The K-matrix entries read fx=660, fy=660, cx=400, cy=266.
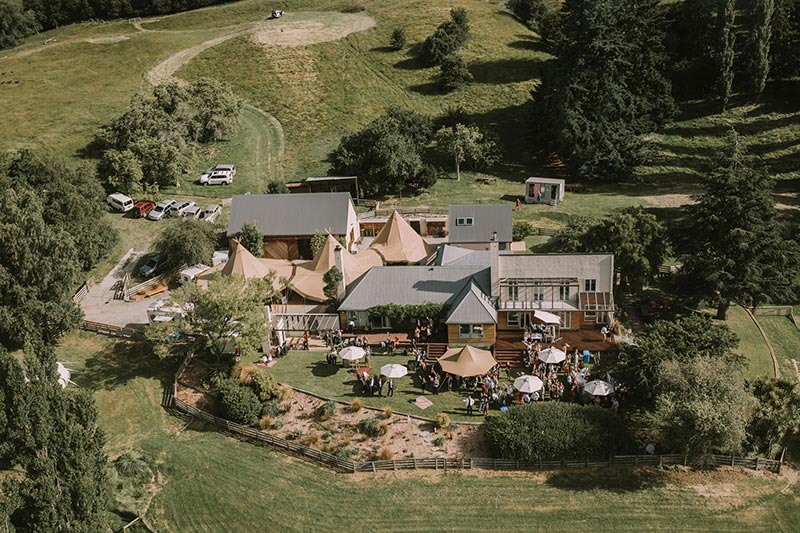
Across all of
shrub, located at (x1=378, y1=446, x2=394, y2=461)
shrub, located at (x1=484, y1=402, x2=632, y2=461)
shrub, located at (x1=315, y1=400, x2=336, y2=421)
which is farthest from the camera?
shrub, located at (x1=315, y1=400, x2=336, y2=421)

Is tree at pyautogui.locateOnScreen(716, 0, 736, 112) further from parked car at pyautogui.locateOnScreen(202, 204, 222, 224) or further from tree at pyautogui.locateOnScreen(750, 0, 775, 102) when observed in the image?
parked car at pyautogui.locateOnScreen(202, 204, 222, 224)

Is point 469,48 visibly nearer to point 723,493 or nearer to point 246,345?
point 246,345

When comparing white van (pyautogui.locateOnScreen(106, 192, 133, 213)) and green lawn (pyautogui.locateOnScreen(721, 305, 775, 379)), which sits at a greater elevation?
white van (pyautogui.locateOnScreen(106, 192, 133, 213))

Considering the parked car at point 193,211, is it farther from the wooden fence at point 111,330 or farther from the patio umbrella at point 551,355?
the patio umbrella at point 551,355

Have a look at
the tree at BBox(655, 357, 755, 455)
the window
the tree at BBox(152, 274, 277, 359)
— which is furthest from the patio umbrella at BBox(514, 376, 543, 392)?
the tree at BBox(152, 274, 277, 359)

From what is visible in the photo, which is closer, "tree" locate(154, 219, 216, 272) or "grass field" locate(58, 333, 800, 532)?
"grass field" locate(58, 333, 800, 532)
